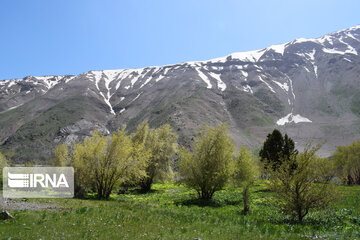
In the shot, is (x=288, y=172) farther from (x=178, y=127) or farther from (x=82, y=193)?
(x=178, y=127)

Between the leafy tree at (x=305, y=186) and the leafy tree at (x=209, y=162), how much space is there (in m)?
9.82

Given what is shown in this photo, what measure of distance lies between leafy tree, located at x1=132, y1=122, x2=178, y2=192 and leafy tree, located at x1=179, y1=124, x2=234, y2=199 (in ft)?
45.6

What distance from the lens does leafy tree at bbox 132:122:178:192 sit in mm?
41750

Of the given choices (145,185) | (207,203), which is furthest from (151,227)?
(145,185)

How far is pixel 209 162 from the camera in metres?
27.3

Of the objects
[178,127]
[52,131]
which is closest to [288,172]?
[178,127]

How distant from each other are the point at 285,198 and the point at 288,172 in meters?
1.74

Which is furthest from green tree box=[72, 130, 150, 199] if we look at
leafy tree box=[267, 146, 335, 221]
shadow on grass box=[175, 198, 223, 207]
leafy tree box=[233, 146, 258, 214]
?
leafy tree box=[267, 146, 335, 221]

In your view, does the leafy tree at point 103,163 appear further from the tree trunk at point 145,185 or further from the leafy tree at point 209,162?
the tree trunk at point 145,185

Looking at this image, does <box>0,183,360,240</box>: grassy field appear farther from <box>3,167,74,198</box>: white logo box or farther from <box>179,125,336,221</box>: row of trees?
<box>3,167,74,198</box>: white logo box

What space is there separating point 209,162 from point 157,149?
57.7 ft

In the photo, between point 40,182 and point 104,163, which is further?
point 40,182

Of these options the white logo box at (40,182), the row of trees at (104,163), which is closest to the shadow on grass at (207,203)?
the row of trees at (104,163)

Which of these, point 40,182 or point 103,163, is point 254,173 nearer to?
point 103,163
